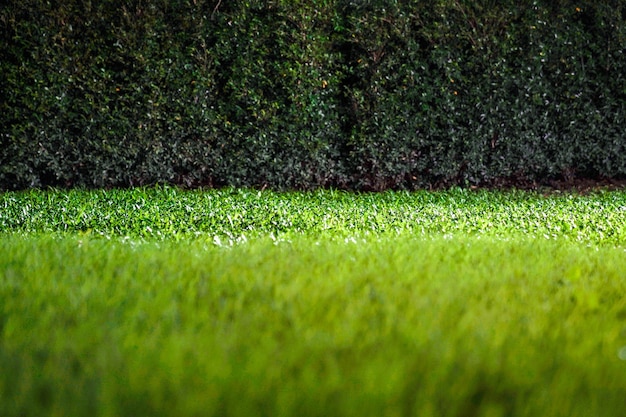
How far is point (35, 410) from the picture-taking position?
161cm

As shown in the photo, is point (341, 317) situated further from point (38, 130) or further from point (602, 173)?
point (602, 173)

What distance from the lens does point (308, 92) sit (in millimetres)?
9469

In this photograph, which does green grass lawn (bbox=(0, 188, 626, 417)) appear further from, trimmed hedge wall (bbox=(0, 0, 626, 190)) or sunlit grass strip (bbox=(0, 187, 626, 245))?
trimmed hedge wall (bbox=(0, 0, 626, 190))

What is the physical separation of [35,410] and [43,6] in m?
8.52

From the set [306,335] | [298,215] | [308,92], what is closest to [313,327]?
[306,335]

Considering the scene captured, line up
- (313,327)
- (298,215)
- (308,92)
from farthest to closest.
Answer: (308,92) → (298,215) → (313,327)

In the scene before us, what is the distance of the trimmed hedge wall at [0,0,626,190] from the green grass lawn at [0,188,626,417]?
166 inches

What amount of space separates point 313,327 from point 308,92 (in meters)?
7.40

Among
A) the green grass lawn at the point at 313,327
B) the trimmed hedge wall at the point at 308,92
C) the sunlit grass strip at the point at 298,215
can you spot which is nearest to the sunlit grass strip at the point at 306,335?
the green grass lawn at the point at 313,327

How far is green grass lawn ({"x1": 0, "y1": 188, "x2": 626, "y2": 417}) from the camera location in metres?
1.73

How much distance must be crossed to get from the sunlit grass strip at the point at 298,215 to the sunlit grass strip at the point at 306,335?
170 cm

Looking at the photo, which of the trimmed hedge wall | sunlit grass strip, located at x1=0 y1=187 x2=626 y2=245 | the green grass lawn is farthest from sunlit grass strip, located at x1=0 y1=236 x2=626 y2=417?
the trimmed hedge wall

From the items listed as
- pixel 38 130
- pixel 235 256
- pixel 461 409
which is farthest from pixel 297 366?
pixel 38 130

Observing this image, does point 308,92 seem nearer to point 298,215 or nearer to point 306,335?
point 298,215
